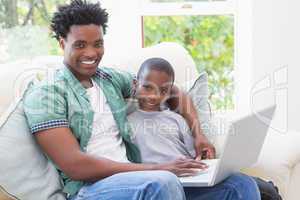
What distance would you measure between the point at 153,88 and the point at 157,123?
5.2 inches

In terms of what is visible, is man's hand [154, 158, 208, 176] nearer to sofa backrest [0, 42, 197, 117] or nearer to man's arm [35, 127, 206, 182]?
man's arm [35, 127, 206, 182]

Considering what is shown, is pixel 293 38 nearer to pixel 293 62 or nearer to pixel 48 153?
pixel 293 62

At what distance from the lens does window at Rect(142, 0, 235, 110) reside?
2.89m

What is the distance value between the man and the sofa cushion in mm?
44

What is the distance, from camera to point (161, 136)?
72.5 inches

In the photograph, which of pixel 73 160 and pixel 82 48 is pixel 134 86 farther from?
pixel 73 160

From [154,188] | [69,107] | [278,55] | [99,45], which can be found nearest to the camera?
[154,188]

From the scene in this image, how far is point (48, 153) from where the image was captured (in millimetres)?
1554

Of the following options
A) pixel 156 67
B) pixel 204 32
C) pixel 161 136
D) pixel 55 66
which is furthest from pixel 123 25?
pixel 161 136

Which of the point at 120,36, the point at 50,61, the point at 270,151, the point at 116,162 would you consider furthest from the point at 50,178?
the point at 120,36

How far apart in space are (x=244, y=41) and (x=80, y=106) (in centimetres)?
141

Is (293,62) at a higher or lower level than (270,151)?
higher

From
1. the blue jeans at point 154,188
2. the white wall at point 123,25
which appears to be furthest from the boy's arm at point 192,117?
the white wall at point 123,25

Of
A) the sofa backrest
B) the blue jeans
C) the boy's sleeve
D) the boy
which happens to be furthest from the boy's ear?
the blue jeans
